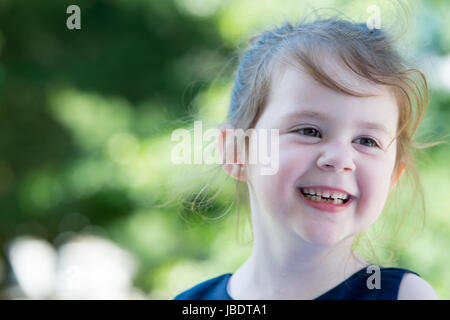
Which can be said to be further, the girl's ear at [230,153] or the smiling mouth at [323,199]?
the girl's ear at [230,153]

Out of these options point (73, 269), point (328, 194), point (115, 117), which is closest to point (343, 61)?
point (328, 194)

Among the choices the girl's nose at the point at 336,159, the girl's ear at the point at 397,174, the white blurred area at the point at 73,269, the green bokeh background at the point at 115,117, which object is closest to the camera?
the girl's nose at the point at 336,159

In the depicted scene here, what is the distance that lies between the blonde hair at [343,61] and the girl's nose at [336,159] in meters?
0.06

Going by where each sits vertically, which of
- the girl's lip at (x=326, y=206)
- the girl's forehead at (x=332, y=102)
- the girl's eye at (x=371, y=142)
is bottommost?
the girl's lip at (x=326, y=206)

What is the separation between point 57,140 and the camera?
2.18 m

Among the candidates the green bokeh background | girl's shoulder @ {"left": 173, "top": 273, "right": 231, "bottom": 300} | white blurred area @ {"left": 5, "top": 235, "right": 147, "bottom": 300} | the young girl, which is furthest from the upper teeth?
white blurred area @ {"left": 5, "top": 235, "right": 147, "bottom": 300}

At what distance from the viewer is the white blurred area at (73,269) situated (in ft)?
6.40

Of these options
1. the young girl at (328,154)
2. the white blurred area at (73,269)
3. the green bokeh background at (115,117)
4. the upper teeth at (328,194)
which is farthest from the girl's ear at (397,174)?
the white blurred area at (73,269)

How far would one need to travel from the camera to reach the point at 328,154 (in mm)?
588

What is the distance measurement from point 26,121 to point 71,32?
1.36ft

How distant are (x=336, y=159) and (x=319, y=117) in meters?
0.05

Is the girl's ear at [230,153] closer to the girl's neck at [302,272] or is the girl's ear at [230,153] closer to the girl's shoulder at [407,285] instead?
the girl's neck at [302,272]
